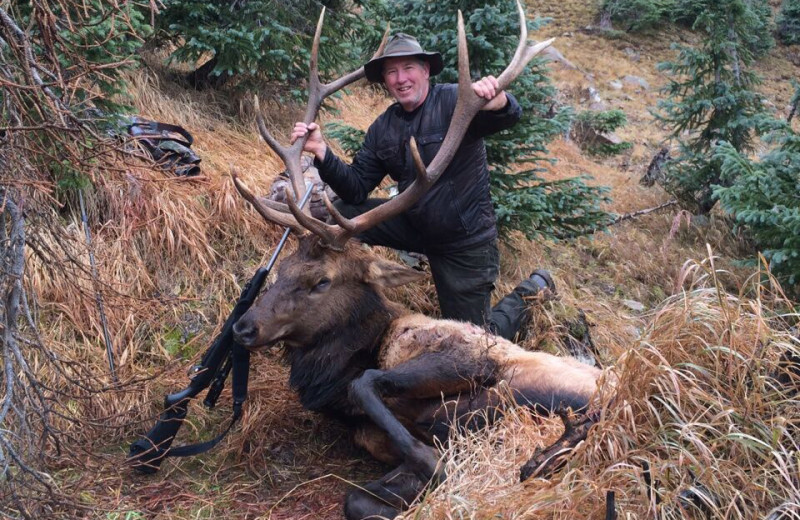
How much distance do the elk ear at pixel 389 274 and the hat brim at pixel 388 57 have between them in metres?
1.53

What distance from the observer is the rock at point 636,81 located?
18.6 meters

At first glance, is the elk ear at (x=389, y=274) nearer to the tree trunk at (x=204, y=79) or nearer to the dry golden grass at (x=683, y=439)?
the dry golden grass at (x=683, y=439)

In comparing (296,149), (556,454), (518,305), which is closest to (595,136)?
(518,305)

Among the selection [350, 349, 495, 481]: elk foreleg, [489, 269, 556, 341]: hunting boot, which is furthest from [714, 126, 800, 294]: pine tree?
[350, 349, 495, 481]: elk foreleg

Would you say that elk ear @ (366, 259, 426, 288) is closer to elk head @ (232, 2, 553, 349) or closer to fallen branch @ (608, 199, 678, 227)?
elk head @ (232, 2, 553, 349)

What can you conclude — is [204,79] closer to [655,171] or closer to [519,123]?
[519,123]

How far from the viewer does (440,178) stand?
513cm

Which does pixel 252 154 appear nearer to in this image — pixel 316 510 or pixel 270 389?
pixel 270 389

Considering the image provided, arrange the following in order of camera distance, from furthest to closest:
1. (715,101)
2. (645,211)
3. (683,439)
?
(645,211) < (715,101) < (683,439)

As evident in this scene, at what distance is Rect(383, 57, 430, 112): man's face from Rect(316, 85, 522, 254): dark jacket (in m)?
0.07

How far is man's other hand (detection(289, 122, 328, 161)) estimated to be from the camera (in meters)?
5.03

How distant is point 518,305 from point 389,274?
61.4 inches

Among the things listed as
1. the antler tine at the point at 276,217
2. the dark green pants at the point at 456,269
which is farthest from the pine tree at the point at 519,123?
the antler tine at the point at 276,217

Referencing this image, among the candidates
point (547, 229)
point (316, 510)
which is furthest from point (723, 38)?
point (316, 510)
